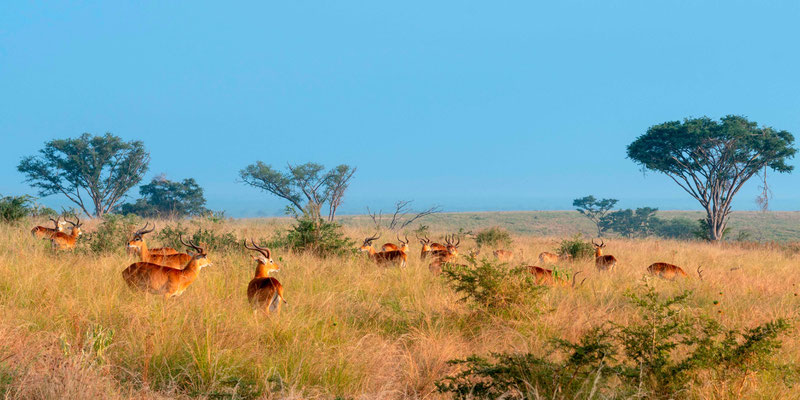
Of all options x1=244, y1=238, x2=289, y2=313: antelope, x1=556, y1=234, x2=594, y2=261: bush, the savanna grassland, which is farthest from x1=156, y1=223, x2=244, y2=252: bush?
x1=556, y1=234, x2=594, y2=261: bush

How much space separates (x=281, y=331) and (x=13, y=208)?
1472 centimetres

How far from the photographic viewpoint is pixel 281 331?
14.7 ft

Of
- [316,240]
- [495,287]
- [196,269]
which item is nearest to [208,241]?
[316,240]

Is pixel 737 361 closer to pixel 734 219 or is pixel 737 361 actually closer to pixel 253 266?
pixel 253 266

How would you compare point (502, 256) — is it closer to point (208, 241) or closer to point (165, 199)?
point (208, 241)

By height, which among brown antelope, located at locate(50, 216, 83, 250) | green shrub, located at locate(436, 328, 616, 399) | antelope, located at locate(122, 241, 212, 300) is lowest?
green shrub, located at locate(436, 328, 616, 399)

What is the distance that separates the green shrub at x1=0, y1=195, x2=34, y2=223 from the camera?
1452 cm

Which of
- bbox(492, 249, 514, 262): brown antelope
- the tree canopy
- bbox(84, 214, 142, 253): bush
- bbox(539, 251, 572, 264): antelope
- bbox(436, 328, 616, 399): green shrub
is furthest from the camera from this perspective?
the tree canopy

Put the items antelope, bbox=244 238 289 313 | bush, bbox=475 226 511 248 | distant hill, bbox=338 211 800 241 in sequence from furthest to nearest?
distant hill, bbox=338 211 800 241
bush, bbox=475 226 511 248
antelope, bbox=244 238 289 313

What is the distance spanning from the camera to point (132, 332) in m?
4.18

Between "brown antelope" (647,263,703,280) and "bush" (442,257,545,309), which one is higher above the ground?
"bush" (442,257,545,309)

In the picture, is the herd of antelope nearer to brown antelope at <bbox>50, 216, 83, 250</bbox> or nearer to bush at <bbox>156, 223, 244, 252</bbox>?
brown antelope at <bbox>50, 216, 83, 250</bbox>

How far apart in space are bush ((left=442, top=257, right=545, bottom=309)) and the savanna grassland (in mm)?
115

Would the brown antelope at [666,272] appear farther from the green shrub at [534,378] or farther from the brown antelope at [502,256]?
the green shrub at [534,378]
